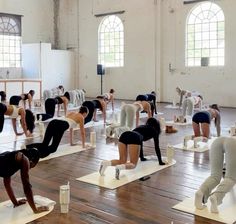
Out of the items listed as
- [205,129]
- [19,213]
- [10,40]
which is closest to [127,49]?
[10,40]

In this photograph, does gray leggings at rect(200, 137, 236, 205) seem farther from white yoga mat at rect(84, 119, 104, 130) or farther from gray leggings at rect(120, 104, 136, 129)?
white yoga mat at rect(84, 119, 104, 130)

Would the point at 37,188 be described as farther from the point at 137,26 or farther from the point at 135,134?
the point at 137,26

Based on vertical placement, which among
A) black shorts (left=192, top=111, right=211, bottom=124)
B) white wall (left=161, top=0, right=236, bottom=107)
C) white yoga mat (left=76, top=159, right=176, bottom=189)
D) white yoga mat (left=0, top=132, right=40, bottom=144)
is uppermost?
white wall (left=161, top=0, right=236, bottom=107)

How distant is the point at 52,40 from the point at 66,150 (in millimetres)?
10995

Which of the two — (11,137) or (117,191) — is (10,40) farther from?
(117,191)

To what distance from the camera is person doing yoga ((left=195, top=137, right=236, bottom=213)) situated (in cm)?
301

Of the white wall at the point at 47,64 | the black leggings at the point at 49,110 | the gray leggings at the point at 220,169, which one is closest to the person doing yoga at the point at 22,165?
the gray leggings at the point at 220,169

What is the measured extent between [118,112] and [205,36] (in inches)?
180

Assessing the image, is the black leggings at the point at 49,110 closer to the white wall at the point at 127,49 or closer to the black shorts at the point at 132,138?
the black shorts at the point at 132,138

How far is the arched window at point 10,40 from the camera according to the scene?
45.2 feet

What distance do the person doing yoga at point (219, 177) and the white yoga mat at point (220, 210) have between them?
0.05m

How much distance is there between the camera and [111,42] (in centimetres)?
1416

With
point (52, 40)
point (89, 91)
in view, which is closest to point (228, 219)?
point (89, 91)

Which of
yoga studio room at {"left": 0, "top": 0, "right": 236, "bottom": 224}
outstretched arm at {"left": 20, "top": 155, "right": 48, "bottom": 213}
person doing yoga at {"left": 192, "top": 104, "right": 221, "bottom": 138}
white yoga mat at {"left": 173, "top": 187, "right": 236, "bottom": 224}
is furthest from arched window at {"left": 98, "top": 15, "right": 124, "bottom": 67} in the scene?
outstretched arm at {"left": 20, "top": 155, "right": 48, "bottom": 213}
